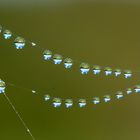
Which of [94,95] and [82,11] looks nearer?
[94,95]

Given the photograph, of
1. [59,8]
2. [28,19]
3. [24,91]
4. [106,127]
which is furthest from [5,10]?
[106,127]

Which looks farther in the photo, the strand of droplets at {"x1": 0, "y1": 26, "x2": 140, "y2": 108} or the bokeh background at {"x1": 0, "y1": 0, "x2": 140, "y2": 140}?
the bokeh background at {"x1": 0, "y1": 0, "x2": 140, "y2": 140}

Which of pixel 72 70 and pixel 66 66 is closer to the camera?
pixel 66 66

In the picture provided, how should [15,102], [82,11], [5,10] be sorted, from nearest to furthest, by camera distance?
[15,102] → [5,10] → [82,11]

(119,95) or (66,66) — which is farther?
(119,95)

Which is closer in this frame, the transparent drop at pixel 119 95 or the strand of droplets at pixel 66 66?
the strand of droplets at pixel 66 66

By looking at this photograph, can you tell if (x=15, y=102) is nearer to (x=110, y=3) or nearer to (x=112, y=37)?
(x=112, y=37)

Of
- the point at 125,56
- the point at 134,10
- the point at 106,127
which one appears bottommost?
the point at 106,127

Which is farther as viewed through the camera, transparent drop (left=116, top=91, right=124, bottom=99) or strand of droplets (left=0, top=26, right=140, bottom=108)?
transparent drop (left=116, top=91, right=124, bottom=99)
